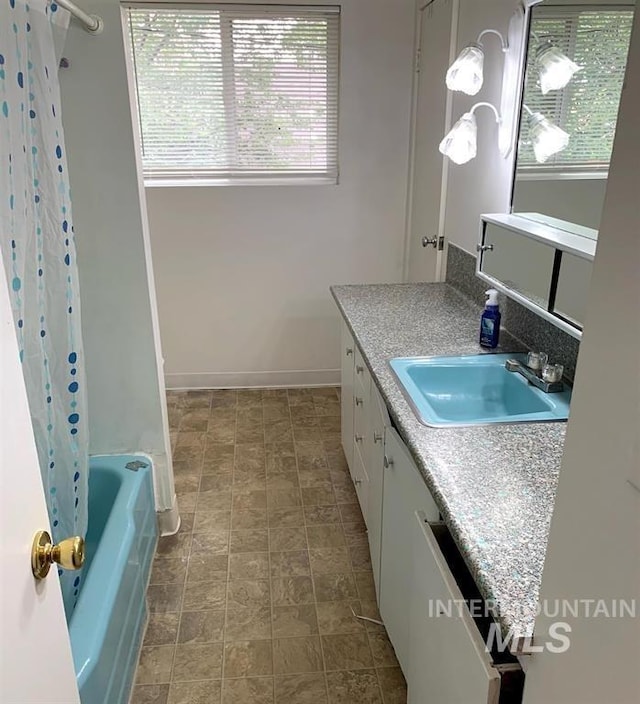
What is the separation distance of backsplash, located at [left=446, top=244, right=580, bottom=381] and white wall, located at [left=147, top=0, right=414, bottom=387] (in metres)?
0.89

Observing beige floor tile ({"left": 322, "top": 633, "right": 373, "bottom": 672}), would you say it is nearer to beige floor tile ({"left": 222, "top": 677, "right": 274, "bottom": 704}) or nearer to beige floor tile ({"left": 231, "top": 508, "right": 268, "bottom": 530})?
beige floor tile ({"left": 222, "top": 677, "right": 274, "bottom": 704})

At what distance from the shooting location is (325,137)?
333 centimetres

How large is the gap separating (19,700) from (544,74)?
6.53 feet

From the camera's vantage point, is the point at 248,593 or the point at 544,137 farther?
the point at 248,593

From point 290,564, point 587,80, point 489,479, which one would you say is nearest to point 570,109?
point 587,80

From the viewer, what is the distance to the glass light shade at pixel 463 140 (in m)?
2.10

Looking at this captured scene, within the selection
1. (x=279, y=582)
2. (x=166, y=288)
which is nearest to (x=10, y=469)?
(x=279, y=582)

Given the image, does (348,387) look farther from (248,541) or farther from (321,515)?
(248,541)

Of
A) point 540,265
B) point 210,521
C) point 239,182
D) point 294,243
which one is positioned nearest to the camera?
point 540,265

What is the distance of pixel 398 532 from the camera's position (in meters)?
1.63

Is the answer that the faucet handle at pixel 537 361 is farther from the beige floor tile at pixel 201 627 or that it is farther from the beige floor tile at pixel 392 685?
the beige floor tile at pixel 201 627

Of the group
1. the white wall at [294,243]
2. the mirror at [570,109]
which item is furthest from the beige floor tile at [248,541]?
the mirror at [570,109]

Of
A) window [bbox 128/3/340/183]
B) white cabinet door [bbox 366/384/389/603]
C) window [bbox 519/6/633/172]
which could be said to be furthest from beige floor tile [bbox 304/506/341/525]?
window [bbox 128/3/340/183]

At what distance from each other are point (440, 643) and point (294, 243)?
2.66 meters
